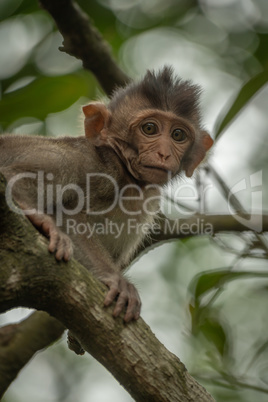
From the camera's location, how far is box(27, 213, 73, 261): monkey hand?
3.68 meters

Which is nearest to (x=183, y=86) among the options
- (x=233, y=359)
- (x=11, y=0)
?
(x=11, y=0)

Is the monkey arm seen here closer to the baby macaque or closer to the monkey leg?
the baby macaque

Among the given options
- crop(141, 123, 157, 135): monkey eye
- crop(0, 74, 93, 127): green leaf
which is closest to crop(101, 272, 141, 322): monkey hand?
crop(141, 123, 157, 135): monkey eye

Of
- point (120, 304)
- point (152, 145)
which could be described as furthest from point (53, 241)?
point (152, 145)

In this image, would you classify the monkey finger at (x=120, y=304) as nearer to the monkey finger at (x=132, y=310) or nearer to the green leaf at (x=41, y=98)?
the monkey finger at (x=132, y=310)

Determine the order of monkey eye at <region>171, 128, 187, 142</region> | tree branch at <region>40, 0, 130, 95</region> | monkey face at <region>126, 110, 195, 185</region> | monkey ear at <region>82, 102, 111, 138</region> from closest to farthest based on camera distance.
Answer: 1. monkey face at <region>126, 110, 195, 185</region>
2. tree branch at <region>40, 0, 130, 95</region>
3. monkey ear at <region>82, 102, 111, 138</region>
4. monkey eye at <region>171, 128, 187, 142</region>

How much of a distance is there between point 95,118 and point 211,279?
1.93 m

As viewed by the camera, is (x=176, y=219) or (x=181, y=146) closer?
(x=181, y=146)

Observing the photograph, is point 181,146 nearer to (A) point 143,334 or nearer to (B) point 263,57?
(B) point 263,57

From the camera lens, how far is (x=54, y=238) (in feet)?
12.7

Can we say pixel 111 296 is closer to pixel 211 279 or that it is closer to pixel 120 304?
pixel 120 304

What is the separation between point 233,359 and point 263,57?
302 cm

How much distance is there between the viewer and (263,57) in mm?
5746

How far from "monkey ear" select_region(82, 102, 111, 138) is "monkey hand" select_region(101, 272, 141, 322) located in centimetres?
170
